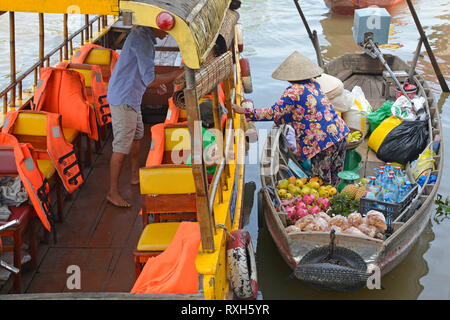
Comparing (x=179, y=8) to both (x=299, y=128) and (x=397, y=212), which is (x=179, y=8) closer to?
(x=299, y=128)

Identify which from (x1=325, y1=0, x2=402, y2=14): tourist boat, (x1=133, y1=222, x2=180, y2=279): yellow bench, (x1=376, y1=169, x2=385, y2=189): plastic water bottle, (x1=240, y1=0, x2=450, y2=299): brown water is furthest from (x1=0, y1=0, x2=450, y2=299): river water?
(x1=133, y1=222, x2=180, y2=279): yellow bench

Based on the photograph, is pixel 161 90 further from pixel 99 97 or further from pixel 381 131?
pixel 381 131

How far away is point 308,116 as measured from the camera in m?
5.38

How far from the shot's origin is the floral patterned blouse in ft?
17.2

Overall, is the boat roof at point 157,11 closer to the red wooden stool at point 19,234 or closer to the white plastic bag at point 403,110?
the red wooden stool at point 19,234

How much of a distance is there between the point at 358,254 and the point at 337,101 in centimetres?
282

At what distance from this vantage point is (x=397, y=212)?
5.31m

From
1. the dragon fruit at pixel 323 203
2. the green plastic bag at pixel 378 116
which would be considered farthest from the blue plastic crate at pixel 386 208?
the green plastic bag at pixel 378 116

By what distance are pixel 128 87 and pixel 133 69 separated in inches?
6.0

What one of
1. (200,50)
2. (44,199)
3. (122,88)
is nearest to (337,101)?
(122,88)

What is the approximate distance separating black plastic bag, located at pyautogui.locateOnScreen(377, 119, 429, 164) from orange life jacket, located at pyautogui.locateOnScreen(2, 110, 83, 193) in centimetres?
363

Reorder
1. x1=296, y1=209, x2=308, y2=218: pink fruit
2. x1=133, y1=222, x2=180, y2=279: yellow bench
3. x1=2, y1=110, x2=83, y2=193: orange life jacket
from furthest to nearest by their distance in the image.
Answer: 1. x1=296, y1=209, x2=308, y2=218: pink fruit
2. x1=2, y1=110, x2=83, y2=193: orange life jacket
3. x1=133, y1=222, x2=180, y2=279: yellow bench

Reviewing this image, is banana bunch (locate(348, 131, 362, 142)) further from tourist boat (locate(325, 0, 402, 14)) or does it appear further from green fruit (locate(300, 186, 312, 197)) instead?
tourist boat (locate(325, 0, 402, 14))

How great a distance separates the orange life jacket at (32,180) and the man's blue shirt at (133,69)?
914 millimetres
